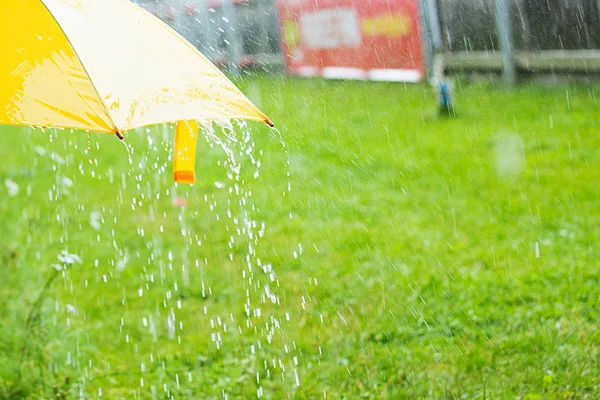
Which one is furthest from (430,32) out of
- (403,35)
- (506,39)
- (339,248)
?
(339,248)

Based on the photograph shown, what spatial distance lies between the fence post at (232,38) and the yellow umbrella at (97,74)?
14.8 m

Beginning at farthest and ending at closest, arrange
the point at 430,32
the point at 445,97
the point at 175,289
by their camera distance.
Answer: the point at 430,32
the point at 445,97
the point at 175,289

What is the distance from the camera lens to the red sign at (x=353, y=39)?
13508 mm

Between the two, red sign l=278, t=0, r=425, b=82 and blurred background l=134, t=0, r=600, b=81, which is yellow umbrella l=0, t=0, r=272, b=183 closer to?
blurred background l=134, t=0, r=600, b=81

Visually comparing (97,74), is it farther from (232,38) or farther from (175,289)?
(232,38)

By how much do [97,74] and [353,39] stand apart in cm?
1229

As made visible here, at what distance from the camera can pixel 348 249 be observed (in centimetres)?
616

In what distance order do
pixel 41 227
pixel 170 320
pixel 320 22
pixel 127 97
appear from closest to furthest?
pixel 127 97 < pixel 170 320 < pixel 41 227 < pixel 320 22

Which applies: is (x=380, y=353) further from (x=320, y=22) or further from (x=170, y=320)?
(x=320, y=22)

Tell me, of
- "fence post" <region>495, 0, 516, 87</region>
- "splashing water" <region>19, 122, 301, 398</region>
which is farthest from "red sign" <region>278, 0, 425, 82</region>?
"splashing water" <region>19, 122, 301, 398</region>

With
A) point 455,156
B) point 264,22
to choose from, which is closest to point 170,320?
point 455,156

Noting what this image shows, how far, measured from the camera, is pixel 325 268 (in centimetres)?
585

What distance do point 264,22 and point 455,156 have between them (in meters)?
9.75

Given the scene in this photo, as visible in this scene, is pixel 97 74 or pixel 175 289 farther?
pixel 175 289
